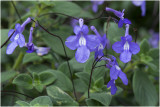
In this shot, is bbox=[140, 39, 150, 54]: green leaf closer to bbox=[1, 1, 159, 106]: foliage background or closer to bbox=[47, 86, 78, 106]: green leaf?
bbox=[1, 1, 159, 106]: foliage background

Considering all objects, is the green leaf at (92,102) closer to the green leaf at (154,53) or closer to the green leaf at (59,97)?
the green leaf at (59,97)

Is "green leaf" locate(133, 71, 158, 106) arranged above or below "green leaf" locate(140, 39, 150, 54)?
below

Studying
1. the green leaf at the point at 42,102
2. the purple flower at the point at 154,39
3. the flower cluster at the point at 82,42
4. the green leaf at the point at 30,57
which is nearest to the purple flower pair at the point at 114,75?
the flower cluster at the point at 82,42

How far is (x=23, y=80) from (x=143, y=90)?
66cm

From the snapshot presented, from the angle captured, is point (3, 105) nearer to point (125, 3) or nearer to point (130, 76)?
point (130, 76)

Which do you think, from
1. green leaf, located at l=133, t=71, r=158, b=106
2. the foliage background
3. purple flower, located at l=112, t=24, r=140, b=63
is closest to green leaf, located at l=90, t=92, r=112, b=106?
the foliage background

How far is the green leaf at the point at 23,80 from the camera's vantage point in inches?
39.0

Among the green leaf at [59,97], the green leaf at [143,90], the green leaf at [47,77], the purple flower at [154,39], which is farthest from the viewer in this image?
the purple flower at [154,39]

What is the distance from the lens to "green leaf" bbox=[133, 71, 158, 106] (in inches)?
49.3

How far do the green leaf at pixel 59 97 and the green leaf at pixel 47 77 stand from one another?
6cm

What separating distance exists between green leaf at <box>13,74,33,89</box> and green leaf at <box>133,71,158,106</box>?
1.80ft

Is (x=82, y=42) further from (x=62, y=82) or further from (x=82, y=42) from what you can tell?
(x=62, y=82)

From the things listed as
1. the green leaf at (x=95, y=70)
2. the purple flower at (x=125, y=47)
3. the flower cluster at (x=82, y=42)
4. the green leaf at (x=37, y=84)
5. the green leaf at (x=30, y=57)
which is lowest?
the green leaf at (x=37, y=84)

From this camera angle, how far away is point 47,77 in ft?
3.52
